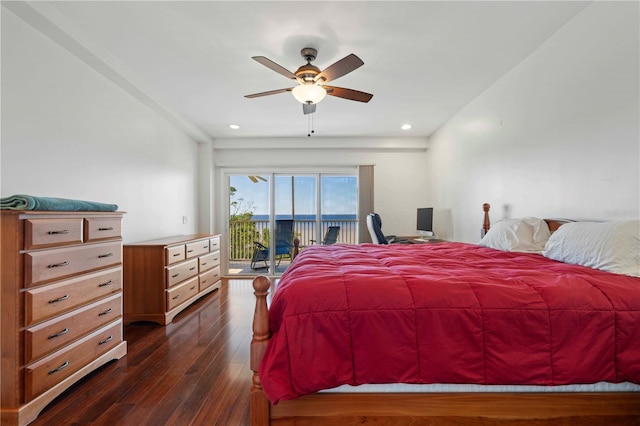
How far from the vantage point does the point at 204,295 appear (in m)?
4.00

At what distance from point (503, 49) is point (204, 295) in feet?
14.3

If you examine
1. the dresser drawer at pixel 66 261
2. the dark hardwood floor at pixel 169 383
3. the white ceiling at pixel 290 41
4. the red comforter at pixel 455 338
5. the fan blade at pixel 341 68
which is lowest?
the dark hardwood floor at pixel 169 383

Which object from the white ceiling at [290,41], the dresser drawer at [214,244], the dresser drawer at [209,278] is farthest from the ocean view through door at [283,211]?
the white ceiling at [290,41]

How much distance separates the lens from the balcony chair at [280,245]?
17.5 feet

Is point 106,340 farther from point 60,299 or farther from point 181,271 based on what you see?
point 181,271

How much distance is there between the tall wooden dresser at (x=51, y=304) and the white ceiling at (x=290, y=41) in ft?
4.64

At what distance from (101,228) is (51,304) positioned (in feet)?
1.88

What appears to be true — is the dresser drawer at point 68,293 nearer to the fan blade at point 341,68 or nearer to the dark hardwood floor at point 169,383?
the dark hardwood floor at point 169,383

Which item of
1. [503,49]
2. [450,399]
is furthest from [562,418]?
[503,49]

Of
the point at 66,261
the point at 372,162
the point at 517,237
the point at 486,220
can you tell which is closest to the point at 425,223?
the point at 486,220

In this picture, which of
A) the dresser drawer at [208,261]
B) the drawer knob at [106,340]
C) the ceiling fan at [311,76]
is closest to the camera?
the drawer knob at [106,340]

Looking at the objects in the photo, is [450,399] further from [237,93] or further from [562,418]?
[237,93]

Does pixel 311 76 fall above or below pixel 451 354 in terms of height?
above

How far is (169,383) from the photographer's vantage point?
1.89 meters
